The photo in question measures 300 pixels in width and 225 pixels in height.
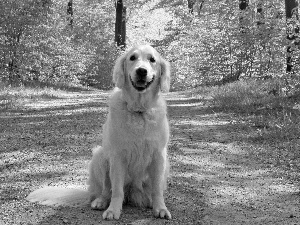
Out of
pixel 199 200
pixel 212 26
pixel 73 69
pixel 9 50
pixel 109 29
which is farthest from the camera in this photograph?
pixel 109 29

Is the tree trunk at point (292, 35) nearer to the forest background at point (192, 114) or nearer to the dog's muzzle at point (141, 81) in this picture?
the forest background at point (192, 114)

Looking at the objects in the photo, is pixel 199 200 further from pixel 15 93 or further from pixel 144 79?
pixel 15 93

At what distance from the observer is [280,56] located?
44.4 ft

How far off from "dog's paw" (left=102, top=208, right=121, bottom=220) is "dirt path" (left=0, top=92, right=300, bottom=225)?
63mm

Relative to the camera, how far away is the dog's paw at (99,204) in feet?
13.6

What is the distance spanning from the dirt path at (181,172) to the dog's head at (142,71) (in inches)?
46.8

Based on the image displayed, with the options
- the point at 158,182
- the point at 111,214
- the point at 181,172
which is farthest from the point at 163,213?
the point at 181,172

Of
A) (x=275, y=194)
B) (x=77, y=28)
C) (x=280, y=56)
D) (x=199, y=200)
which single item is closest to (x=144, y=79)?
(x=199, y=200)

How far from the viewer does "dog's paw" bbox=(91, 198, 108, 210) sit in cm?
414

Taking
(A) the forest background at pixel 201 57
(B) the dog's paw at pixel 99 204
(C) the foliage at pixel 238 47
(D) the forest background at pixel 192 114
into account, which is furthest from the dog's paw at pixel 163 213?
(C) the foliage at pixel 238 47

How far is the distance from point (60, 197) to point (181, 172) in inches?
78.0

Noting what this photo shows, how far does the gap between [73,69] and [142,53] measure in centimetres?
1808

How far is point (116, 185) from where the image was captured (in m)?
4.00

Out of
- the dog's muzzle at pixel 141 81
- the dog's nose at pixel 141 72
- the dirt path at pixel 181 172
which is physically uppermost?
the dog's nose at pixel 141 72
